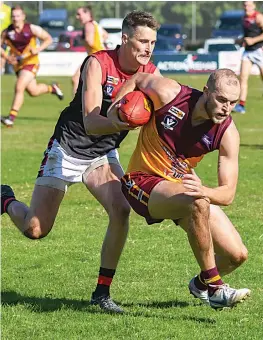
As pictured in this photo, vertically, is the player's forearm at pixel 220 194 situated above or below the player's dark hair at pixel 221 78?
below

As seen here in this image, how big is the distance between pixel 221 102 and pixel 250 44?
42.5ft

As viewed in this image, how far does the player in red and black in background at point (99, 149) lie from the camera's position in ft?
21.3

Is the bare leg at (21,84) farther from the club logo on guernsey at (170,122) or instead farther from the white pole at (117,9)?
the white pole at (117,9)

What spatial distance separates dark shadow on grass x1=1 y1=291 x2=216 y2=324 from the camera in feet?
20.3

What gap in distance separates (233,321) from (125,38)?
2.13 metres

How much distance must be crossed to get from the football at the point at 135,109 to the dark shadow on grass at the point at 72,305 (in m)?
1.29

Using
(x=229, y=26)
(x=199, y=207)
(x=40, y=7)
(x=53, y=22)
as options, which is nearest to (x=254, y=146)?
(x=199, y=207)

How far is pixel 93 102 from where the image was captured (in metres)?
6.45

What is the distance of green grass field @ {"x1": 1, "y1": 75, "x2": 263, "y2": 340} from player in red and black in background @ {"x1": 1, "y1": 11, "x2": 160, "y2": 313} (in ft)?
1.16

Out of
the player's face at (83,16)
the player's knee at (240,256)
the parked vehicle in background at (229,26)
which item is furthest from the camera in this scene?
the parked vehicle in background at (229,26)

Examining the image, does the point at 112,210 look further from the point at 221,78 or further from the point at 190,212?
the point at 221,78

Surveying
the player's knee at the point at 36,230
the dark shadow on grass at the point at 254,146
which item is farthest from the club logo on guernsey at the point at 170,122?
the dark shadow on grass at the point at 254,146

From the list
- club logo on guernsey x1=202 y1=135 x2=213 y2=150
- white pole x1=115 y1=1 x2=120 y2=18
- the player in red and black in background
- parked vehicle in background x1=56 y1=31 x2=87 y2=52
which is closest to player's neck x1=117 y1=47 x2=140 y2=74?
the player in red and black in background

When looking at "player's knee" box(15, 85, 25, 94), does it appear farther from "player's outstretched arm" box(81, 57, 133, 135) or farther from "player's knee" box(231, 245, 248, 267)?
"player's knee" box(231, 245, 248, 267)
